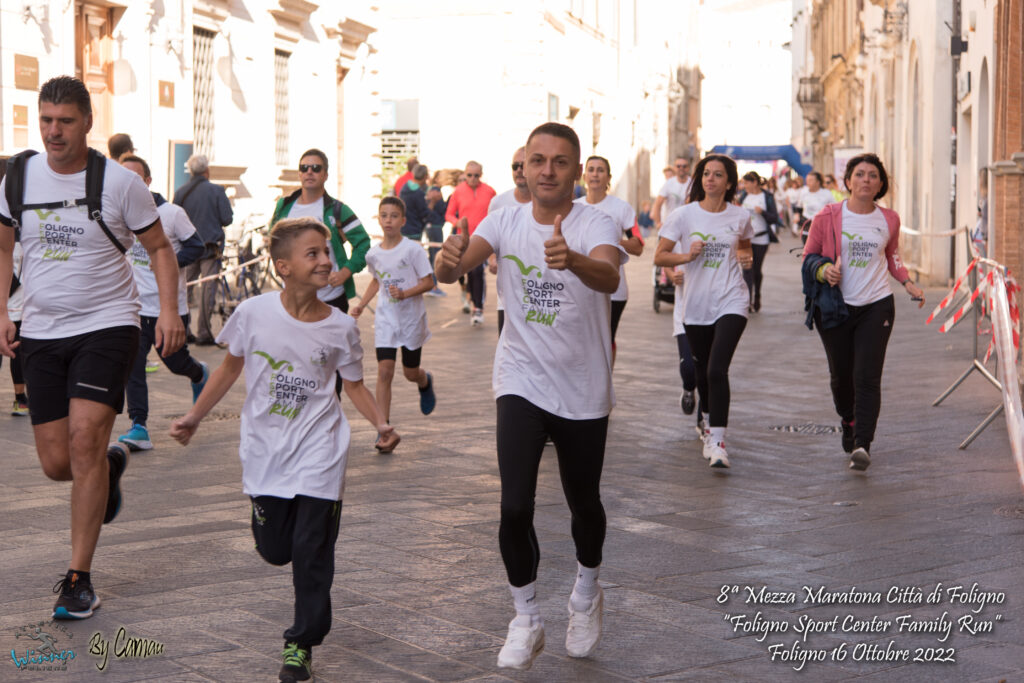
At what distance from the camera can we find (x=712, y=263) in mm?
8883

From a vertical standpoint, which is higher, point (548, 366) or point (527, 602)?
point (548, 366)

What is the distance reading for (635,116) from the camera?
52.7 meters

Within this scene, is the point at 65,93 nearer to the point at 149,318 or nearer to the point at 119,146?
the point at 149,318

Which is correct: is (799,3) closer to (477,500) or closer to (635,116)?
(635,116)

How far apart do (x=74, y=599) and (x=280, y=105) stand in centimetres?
1974

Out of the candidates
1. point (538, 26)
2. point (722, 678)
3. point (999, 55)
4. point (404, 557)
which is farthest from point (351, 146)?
point (722, 678)

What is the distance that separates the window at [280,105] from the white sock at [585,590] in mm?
19689

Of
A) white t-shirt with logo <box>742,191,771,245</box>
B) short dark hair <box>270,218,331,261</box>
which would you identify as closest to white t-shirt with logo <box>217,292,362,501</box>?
short dark hair <box>270,218,331,261</box>

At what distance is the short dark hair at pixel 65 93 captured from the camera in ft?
17.8

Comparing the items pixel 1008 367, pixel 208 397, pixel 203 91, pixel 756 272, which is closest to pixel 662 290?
pixel 756 272

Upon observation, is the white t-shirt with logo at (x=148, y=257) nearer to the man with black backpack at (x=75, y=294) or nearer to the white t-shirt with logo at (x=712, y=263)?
the white t-shirt with logo at (x=712, y=263)

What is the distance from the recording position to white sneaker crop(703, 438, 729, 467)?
848 cm

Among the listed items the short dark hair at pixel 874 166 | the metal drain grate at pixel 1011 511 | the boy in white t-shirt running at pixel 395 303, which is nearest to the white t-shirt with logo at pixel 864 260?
the short dark hair at pixel 874 166

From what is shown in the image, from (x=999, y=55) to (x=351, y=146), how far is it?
16033 mm
